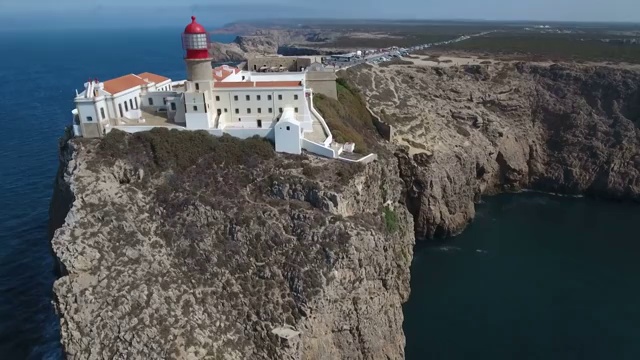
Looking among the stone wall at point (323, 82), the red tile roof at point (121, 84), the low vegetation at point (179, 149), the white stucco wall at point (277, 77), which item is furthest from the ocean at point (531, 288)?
the red tile roof at point (121, 84)

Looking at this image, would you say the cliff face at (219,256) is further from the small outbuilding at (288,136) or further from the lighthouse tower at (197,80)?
the lighthouse tower at (197,80)

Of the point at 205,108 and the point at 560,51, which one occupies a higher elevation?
the point at 560,51

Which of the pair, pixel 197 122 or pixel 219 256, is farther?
pixel 197 122

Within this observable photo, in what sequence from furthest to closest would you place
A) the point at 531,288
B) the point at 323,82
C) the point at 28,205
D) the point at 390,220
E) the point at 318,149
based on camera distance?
the point at 28,205, the point at 323,82, the point at 531,288, the point at 390,220, the point at 318,149

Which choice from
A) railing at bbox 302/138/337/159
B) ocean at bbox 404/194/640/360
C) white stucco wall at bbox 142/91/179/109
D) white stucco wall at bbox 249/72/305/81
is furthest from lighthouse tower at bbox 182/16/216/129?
ocean at bbox 404/194/640/360

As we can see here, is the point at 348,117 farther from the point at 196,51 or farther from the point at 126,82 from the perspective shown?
the point at 126,82

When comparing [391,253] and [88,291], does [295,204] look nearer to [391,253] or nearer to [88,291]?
[391,253]

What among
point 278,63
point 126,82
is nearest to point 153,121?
point 126,82

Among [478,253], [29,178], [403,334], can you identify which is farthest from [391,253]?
[29,178]
